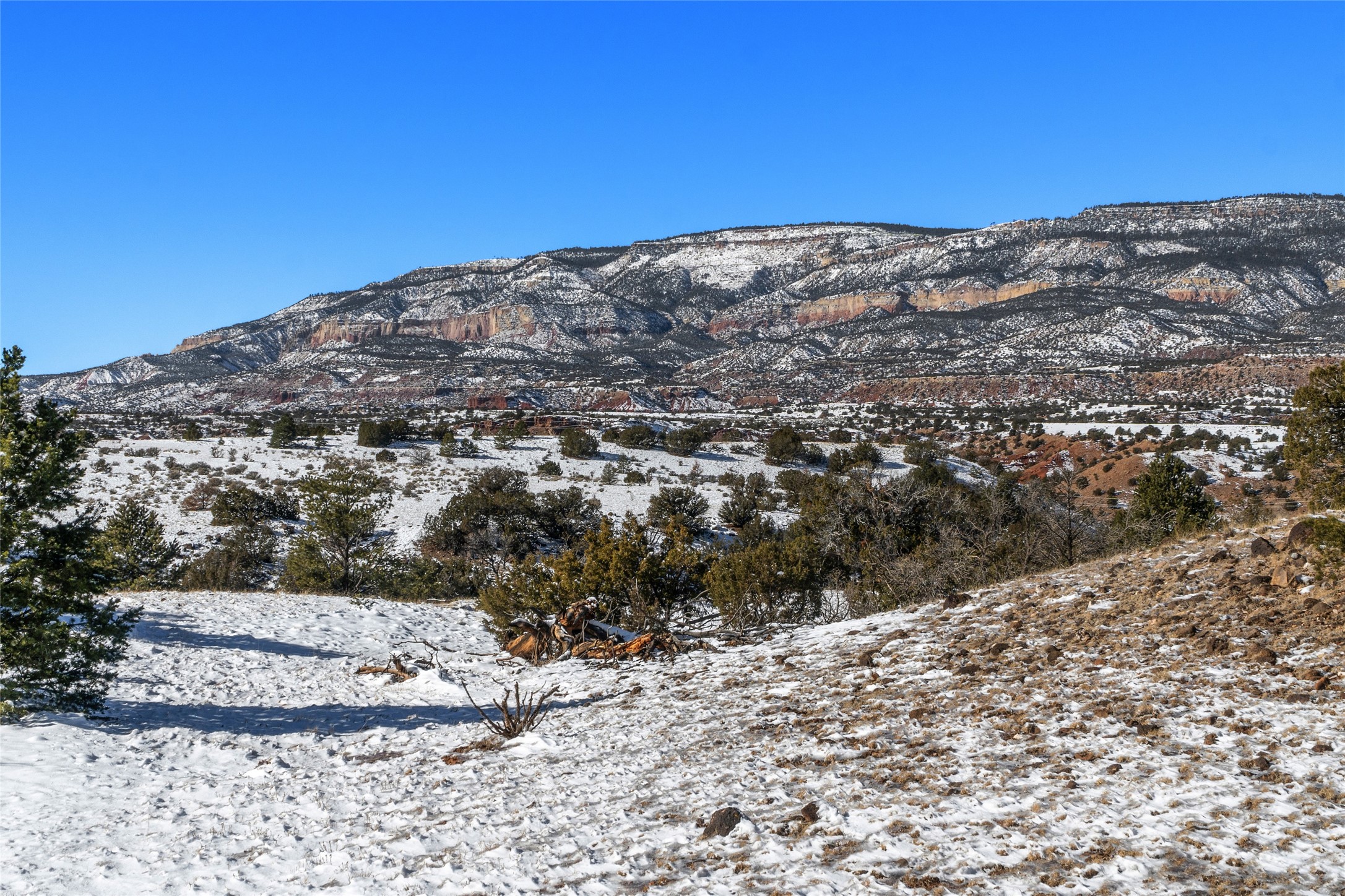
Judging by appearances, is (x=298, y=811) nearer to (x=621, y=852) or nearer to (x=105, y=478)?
(x=621, y=852)

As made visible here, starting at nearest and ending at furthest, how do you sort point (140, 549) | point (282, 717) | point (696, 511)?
point (282, 717)
point (140, 549)
point (696, 511)

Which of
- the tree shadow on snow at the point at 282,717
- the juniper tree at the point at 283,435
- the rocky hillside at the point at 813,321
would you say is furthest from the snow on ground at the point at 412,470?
the rocky hillside at the point at 813,321

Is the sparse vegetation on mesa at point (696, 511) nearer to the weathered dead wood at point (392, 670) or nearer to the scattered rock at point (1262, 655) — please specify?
the scattered rock at point (1262, 655)

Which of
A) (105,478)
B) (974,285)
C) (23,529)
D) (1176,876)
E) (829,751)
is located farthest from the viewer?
(974,285)

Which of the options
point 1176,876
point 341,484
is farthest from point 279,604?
point 1176,876

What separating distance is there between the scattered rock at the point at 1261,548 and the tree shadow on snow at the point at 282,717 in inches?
302

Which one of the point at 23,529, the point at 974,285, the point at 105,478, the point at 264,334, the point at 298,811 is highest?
the point at 264,334

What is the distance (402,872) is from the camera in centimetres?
555

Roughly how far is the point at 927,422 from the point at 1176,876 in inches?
2274

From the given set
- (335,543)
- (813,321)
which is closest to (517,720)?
(335,543)

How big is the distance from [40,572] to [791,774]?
8157mm

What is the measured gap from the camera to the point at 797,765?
6.59 m

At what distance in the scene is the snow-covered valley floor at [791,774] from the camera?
487cm

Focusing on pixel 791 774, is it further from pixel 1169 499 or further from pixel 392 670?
pixel 1169 499
